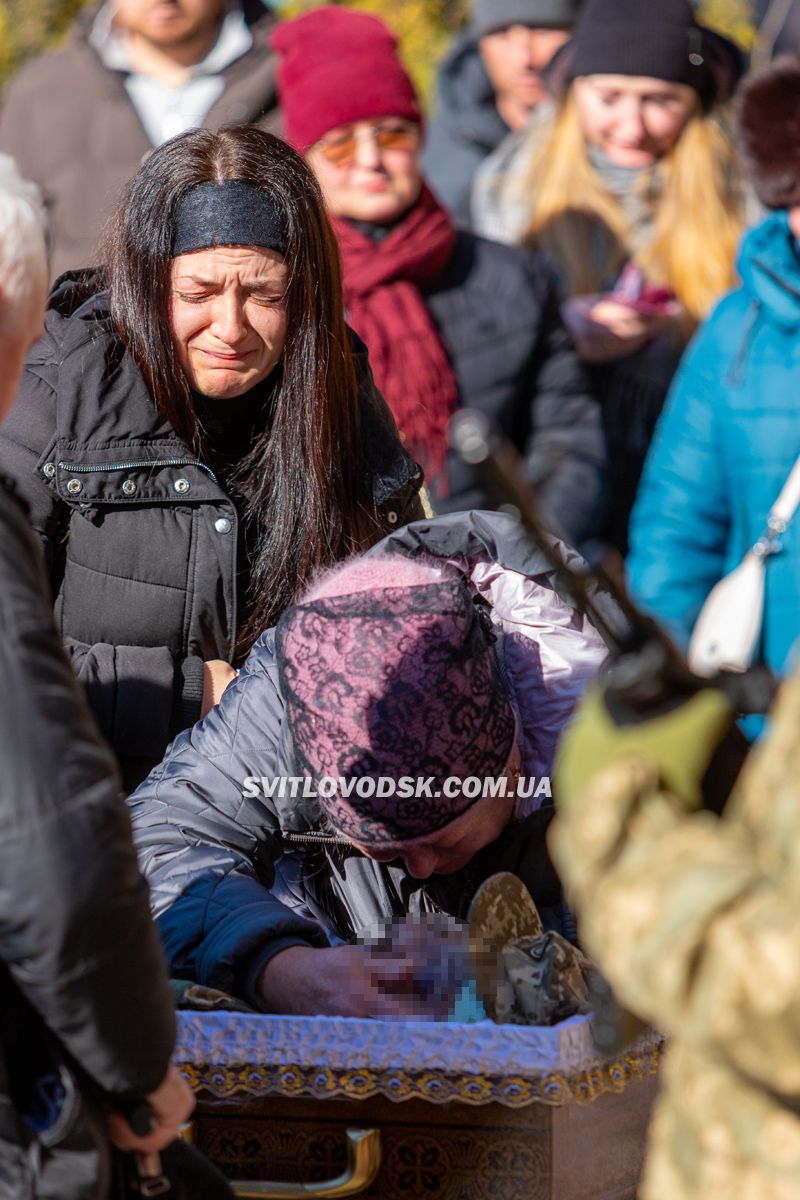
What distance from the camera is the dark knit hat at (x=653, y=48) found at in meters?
4.02

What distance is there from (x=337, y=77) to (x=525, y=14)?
119 centimetres

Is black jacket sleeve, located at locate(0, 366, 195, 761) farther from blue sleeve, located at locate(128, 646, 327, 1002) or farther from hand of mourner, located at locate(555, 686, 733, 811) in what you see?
hand of mourner, located at locate(555, 686, 733, 811)

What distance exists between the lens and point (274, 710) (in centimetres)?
219

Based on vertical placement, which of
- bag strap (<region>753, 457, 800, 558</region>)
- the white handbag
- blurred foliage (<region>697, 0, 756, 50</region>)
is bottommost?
the white handbag

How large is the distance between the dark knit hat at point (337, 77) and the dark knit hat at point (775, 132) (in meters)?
0.82

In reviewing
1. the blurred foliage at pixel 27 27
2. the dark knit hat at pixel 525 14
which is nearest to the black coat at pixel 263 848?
the dark knit hat at pixel 525 14

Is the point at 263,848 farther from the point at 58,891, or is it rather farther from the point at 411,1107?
the point at 58,891

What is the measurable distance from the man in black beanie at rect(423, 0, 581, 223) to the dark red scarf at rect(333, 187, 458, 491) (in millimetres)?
834

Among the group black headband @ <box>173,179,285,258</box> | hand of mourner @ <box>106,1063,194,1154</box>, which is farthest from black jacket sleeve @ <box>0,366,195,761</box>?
hand of mourner @ <box>106,1063,194,1154</box>

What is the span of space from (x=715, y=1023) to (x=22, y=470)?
64.1 inches

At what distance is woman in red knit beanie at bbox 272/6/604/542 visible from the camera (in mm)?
3717

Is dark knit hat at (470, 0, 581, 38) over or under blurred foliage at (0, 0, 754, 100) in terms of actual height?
over

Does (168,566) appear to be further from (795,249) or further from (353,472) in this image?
(795,249)

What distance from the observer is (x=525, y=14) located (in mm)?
4699
